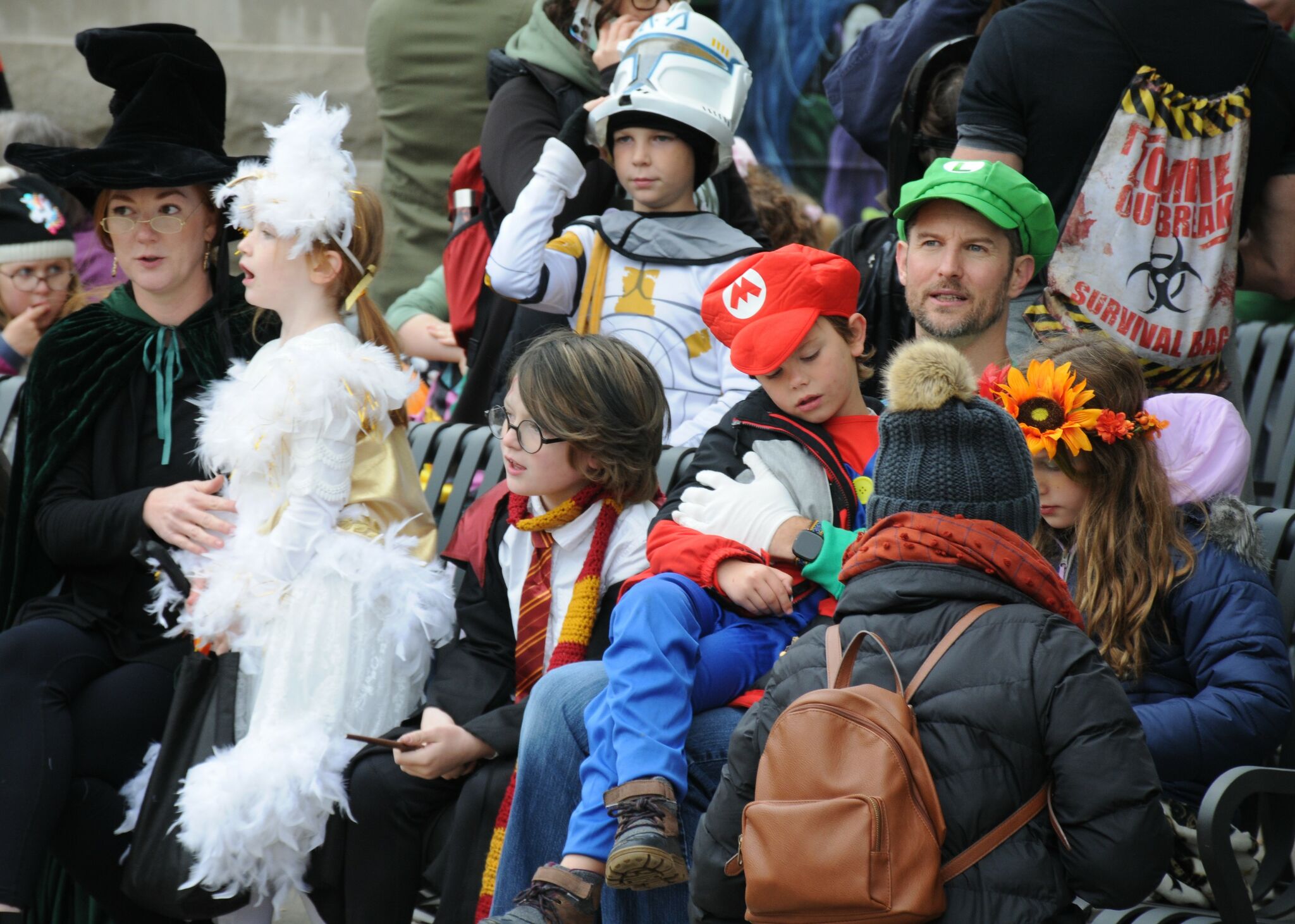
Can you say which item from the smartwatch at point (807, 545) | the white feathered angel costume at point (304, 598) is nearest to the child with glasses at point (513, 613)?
the white feathered angel costume at point (304, 598)

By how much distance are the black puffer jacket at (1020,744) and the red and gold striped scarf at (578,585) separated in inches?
45.7

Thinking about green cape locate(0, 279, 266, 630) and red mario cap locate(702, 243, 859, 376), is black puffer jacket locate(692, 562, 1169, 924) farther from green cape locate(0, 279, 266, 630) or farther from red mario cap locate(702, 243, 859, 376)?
green cape locate(0, 279, 266, 630)

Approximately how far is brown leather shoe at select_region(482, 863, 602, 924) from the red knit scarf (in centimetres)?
96

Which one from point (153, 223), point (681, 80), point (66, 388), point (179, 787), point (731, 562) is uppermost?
point (681, 80)

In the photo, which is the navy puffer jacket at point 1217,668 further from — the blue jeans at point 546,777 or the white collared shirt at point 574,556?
the white collared shirt at point 574,556

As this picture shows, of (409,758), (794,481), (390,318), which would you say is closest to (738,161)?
(390,318)

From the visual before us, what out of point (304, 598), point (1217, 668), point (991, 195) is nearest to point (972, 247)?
point (991, 195)

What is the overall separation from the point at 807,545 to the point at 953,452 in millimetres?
779

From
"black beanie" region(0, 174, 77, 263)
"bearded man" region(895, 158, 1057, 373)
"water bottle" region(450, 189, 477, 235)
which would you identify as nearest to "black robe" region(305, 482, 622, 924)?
"bearded man" region(895, 158, 1057, 373)

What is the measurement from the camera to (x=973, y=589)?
2.38 metres

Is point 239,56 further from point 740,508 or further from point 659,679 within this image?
point 659,679

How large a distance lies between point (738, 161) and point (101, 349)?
255cm

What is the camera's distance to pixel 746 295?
351 centimetres

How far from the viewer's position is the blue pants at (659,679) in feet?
9.66
